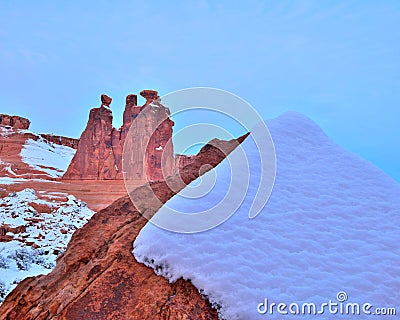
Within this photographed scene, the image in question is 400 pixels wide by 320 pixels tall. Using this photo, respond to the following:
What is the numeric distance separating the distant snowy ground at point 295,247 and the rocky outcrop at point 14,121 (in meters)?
68.7

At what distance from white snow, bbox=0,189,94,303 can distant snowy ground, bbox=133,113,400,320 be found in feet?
24.8

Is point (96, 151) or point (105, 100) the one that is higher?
point (105, 100)

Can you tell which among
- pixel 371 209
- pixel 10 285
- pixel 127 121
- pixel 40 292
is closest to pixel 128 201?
pixel 40 292

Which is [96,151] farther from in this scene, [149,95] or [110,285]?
[110,285]

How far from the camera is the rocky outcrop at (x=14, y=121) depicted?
63.2 metres

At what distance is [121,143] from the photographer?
50.6 metres

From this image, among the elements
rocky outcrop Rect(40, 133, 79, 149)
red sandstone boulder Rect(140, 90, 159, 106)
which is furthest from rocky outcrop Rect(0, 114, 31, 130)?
red sandstone boulder Rect(140, 90, 159, 106)

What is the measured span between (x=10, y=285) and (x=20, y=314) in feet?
22.9

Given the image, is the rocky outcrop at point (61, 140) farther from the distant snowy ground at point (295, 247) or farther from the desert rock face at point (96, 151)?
the distant snowy ground at point (295, 247)

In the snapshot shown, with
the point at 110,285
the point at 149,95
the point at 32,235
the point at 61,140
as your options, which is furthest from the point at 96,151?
the point at 110,285

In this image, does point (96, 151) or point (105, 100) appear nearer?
point (96, 151)

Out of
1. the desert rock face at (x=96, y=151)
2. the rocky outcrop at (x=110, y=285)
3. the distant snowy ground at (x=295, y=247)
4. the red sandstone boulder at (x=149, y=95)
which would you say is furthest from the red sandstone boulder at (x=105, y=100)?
the distant snowy ground at (x=295, y=247)

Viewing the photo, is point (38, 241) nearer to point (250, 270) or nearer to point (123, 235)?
point (123, 235)

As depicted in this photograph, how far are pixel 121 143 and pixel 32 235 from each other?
36539 mm
